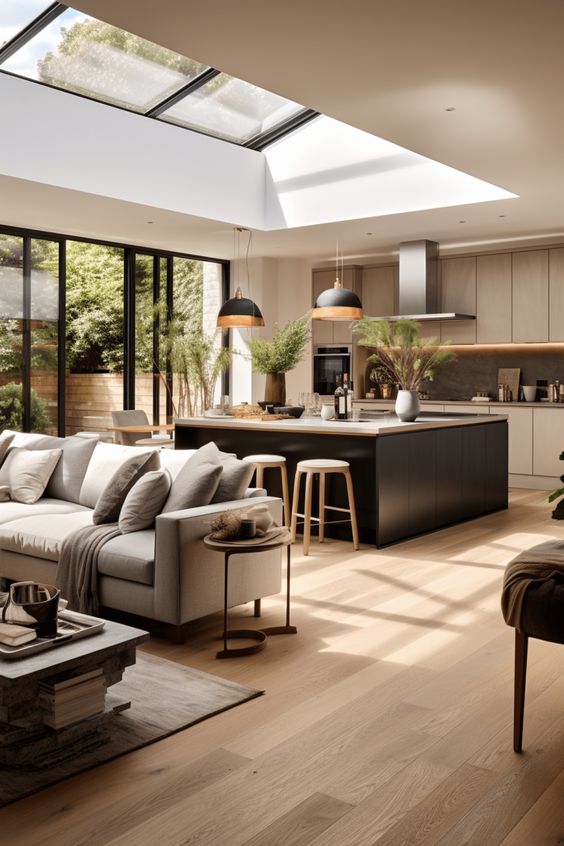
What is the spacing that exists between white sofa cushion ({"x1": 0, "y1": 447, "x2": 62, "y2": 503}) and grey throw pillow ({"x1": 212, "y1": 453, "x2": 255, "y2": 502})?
1.50 metres

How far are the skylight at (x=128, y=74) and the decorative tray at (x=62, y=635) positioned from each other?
4327 millimetres

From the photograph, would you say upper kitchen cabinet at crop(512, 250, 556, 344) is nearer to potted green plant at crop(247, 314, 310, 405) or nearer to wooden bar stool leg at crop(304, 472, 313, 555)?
potted green plant at crop(247, 314, 310, 405)

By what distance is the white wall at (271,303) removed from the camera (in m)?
10.7

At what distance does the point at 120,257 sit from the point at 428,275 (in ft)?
11.7

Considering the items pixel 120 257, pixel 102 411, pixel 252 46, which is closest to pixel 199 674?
pixel 252 46

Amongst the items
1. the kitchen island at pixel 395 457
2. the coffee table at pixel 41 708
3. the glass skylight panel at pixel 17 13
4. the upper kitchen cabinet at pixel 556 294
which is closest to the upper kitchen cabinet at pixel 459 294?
the upper kitchen cabinet at pixel 556 294

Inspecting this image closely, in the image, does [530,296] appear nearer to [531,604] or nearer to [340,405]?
[340,405]

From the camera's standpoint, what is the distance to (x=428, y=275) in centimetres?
927

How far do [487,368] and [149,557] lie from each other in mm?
6853

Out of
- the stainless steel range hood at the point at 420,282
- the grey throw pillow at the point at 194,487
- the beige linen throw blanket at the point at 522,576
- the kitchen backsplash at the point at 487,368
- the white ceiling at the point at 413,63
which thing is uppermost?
the white ceiling at the point at 413,63

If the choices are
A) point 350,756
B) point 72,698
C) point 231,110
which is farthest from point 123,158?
point 350,756

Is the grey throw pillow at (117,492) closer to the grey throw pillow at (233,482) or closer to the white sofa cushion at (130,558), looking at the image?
the white sofa cushion at (130,558)

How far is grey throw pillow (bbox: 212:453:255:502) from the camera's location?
4285 mm

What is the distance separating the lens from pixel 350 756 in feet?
8.87
